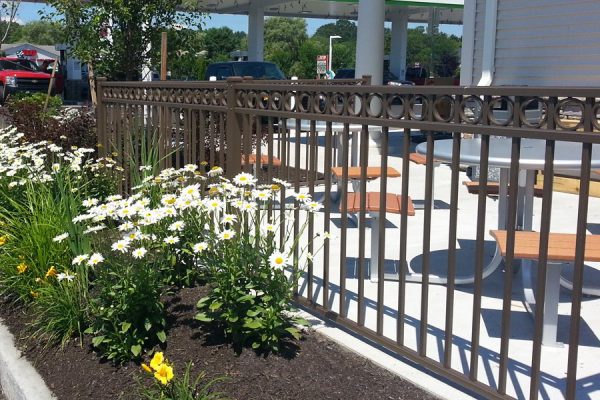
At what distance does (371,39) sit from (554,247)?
9820 mm

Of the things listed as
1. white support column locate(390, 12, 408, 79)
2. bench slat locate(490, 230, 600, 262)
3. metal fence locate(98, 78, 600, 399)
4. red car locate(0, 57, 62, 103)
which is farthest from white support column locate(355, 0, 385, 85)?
white support column locate(390, 12, 408, 79)

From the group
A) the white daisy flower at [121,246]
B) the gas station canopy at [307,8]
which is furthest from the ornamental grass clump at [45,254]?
the gas station canopy at [307,8]

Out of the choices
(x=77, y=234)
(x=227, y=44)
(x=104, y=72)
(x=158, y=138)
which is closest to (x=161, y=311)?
(x=77, y=234)

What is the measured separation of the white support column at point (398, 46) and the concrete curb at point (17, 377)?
37.1 m

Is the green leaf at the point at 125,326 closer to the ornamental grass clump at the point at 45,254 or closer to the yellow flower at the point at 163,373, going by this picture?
the ornamental grass clump at the point at 45,254

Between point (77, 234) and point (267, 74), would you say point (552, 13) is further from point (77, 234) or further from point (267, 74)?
point (267, 74)

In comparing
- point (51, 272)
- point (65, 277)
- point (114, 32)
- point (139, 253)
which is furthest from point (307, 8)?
point (139, 253)

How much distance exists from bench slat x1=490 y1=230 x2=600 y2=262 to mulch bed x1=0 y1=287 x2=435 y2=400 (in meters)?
0.94

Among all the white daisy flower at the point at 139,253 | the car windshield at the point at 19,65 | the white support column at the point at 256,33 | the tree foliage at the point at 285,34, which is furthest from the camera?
the tree foliage at the point at 285,34

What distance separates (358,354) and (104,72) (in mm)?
8346

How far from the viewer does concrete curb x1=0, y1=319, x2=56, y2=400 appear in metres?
3.72

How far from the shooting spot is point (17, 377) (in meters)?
3.92

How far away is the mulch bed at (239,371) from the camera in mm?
3389

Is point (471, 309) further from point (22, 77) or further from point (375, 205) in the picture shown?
point (22, 77)
